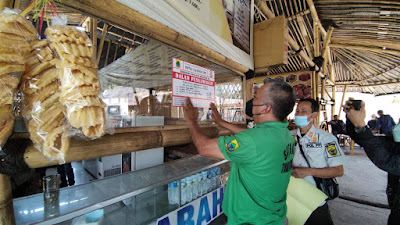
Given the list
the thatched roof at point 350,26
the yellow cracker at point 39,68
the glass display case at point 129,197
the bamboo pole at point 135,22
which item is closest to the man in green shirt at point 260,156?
the glass display case at point 129,197

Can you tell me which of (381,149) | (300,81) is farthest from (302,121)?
(300,81)

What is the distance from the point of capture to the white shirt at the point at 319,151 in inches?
83.7

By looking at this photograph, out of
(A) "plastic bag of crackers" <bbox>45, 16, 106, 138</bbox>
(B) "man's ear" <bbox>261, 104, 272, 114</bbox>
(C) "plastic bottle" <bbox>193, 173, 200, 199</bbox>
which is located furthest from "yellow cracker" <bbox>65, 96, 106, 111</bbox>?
(C) "plastic bottle" <bbox>193, 173, 200, 199</bbox>

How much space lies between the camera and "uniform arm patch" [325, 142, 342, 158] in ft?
6.99

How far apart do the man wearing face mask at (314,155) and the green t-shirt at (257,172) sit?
2.56ft

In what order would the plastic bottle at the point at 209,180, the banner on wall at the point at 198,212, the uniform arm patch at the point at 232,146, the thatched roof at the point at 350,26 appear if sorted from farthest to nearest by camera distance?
the thatched roof at the point at 350,26 → the plastic bottle at the point at 209,180 → the banner on wall at the point at 198,212 → the uniform arm patch at the point at 232,146

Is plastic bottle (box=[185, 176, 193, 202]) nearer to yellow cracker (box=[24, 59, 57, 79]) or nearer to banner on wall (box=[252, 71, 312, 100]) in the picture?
yellow cracker (box=[24, 59, 57, 79])

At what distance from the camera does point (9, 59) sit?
0.64 meters

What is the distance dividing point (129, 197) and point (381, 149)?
2459 millimetres

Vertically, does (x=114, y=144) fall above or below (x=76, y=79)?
below

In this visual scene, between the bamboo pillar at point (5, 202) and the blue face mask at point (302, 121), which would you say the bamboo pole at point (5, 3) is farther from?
the blue face mask at point (302, 121)

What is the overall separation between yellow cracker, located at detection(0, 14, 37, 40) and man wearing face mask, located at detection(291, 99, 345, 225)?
8.46 feet

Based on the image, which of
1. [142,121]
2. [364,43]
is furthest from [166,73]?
[364,43]

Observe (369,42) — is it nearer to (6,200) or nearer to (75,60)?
(75,60)
